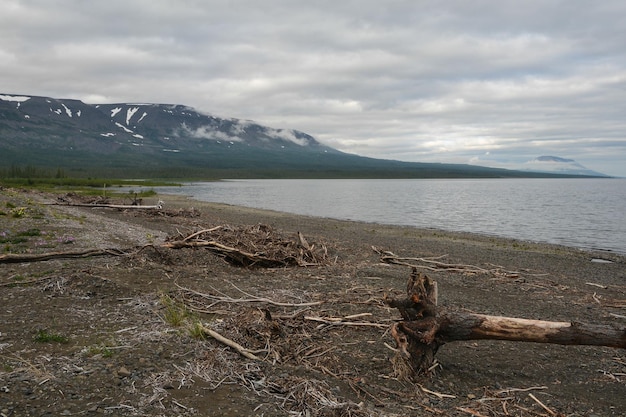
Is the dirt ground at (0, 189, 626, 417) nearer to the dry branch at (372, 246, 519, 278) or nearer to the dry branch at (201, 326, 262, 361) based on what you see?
the dry branch at (201, 326, 262, 361)

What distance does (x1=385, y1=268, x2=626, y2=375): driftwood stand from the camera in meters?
6.97

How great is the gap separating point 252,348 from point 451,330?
294cm

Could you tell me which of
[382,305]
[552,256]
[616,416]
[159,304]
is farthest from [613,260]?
[159,304]

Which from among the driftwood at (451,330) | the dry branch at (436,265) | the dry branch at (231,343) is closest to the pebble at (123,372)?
the dry branch at (231,343)

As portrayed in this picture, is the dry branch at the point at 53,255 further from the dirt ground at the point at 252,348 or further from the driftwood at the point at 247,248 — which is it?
the dirt ground at the point at 252,348

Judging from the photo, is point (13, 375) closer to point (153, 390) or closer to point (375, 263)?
point (153, 390)

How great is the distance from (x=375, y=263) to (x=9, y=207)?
16368 mm

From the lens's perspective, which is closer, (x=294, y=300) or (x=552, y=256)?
(x=294, y=300)

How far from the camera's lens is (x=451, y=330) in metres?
7.07

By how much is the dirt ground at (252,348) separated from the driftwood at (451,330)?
0.98 feet

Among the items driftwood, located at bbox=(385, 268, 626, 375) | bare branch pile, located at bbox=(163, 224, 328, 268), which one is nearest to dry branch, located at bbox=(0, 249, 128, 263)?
bare branch pile, located at bbox=(163, 224, 328, 268)

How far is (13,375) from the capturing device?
563 cm

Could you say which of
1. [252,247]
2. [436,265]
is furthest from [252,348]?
[436,265]

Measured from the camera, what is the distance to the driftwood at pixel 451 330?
6.97 metres
